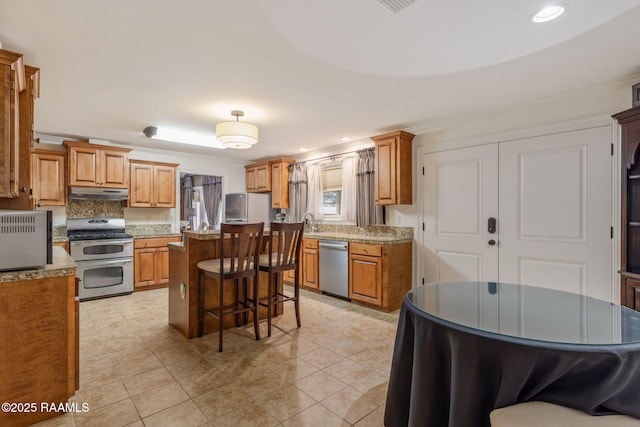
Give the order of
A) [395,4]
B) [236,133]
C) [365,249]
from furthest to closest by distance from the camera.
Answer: [365,249]
[236,133]
[395,4]

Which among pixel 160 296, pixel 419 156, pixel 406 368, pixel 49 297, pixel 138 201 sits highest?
pixel 419 156

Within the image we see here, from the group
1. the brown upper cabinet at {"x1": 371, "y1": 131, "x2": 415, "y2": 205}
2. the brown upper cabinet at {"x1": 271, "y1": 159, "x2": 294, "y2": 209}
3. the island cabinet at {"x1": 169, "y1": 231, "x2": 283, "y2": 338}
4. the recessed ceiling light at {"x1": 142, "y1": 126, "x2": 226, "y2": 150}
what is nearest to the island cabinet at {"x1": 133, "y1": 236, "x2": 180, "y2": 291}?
the recessed ceiling light at {"x1": 142, "y1": 126, "x2": 226, "y2": 150}

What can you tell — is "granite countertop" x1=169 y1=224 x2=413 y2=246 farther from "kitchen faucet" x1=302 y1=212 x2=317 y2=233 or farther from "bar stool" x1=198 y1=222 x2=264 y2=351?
"bar stool" x1=198 y1=222 x2=264 y2=351

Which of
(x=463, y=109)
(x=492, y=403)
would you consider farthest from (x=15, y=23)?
(x=463, y=109)

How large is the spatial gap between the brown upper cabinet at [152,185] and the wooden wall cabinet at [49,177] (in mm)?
846

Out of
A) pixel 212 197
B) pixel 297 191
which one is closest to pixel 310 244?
pixel 297 191

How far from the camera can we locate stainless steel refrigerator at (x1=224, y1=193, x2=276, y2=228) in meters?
5.85

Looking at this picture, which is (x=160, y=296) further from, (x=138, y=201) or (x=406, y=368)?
(x=406, y=368)

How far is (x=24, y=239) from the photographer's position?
1.72 meters

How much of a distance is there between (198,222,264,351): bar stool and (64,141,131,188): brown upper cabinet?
2.72 meters

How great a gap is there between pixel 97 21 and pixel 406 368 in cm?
263

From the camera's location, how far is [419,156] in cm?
413

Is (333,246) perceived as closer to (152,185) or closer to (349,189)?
(349,189)

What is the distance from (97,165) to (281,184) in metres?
2.88
